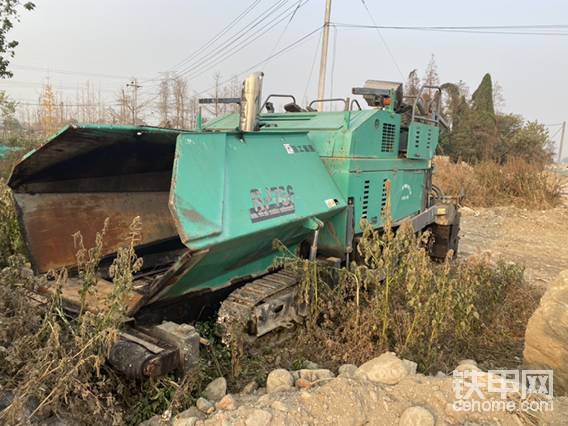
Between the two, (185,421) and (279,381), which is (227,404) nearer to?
(185,421)

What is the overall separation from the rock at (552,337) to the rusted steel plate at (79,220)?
3221 millimetres

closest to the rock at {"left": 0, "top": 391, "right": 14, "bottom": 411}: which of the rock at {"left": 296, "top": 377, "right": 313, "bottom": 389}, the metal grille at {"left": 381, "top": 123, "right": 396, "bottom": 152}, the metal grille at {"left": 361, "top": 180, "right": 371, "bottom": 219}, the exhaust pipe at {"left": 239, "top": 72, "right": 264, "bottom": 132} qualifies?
the rock at {"left": 296, "top": 377, "right": 313, "bottom": 389}

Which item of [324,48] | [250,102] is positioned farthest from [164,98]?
[250,102]

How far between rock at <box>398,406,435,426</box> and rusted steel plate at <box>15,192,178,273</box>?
281 centimetres

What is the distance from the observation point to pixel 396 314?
353 cm


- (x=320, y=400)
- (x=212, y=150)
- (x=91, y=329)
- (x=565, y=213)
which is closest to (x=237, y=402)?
(x=320, y=400)

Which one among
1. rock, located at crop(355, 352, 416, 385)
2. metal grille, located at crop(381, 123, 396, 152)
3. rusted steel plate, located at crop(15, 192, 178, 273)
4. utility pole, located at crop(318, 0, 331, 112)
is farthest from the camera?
utility pole, located at crop(318, 0, 331, 112)

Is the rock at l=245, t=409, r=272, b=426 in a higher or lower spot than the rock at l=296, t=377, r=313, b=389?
higher

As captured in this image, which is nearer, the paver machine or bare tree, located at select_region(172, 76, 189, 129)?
the paver machine

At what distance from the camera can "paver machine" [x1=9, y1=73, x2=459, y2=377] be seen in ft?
9.05

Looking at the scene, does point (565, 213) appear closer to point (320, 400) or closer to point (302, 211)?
point (302, 211)

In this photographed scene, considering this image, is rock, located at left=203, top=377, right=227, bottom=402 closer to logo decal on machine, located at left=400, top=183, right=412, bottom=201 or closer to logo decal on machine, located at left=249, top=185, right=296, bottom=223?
logo decal on machine, located at left=249, top=185, right=296, bottom=223

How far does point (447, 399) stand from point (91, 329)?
1.88 metres

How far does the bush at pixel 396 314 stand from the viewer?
3299 mm
